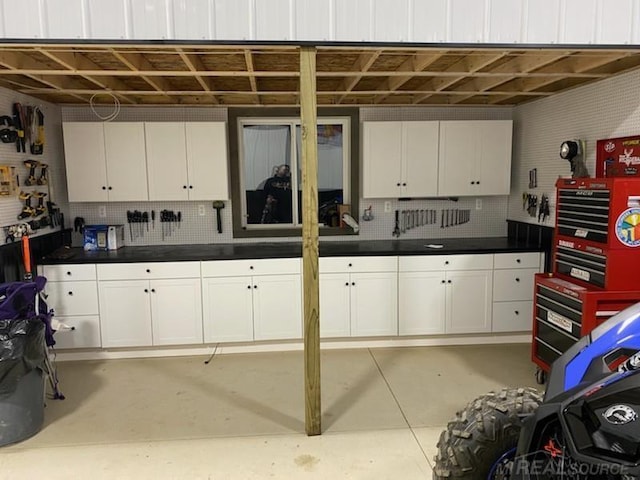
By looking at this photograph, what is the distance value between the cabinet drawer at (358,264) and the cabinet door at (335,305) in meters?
0.05

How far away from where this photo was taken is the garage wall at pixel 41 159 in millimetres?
3584

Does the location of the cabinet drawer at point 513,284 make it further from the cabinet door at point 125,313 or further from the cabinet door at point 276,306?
the cabinet door at point 125,313

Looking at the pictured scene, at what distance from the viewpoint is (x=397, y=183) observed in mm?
4496

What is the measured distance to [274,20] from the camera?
2.38 meters

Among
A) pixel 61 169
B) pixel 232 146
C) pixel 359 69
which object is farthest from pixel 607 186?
pixel 61 169

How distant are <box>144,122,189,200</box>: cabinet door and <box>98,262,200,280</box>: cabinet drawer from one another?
732 millimetres

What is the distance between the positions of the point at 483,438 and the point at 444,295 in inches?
98.7

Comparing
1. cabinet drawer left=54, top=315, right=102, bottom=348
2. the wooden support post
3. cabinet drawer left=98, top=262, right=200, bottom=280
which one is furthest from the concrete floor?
cabinet drawer left=98, top=262, right=200, bottom=280

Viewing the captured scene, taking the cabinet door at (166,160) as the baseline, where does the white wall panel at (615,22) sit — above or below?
above

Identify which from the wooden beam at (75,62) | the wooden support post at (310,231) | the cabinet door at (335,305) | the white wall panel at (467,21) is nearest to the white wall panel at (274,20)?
the wooden support post at (310,231)

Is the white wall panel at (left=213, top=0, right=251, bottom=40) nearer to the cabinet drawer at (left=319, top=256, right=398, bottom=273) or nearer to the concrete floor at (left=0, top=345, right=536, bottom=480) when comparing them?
the cabinet drawer at (left=319, top=256, right=398, bottom=273)

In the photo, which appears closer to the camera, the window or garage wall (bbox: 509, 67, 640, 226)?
garage wall (bbox: 509, 67, 640, 226)

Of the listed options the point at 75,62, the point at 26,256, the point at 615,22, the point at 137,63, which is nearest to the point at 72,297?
the point at 26,256

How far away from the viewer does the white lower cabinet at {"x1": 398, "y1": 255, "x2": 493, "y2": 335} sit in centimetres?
414
